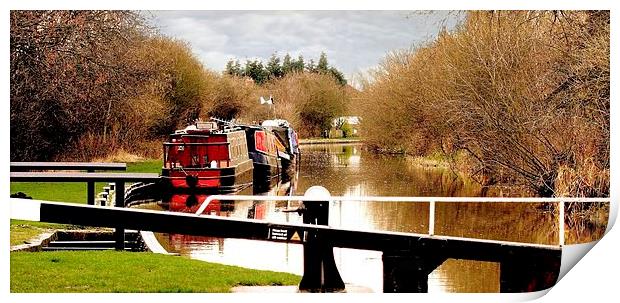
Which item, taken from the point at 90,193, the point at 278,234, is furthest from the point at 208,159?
the point at 278,234

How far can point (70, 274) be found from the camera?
760cm

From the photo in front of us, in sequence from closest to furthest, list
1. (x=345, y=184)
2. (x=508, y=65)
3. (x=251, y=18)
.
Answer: (x=251, y=18) → (x=345, y=184) → (x=508, y=65)

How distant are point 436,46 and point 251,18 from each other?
1.93m

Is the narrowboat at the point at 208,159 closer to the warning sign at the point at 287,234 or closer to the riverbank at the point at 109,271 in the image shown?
the riverbank at the point at 109,271

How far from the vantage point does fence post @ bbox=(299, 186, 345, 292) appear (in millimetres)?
7258

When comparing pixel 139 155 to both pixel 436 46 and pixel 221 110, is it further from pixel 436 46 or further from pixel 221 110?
pixel 436 46

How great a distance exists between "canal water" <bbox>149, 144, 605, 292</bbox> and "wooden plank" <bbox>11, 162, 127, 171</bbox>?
0.58 meters

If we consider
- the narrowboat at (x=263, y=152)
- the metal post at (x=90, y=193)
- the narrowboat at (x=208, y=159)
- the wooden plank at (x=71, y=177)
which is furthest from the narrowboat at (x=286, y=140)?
the metal post at (x=90, y=193)

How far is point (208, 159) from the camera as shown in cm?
862

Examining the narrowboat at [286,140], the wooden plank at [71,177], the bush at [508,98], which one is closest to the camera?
the wooden plank at [71,177]

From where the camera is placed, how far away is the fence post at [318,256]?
7.26 metres

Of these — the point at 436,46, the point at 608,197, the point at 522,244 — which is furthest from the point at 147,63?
the point at 608,197

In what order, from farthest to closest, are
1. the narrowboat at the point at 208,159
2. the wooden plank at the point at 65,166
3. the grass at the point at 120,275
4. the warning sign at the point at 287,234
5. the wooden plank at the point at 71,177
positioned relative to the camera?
the narrowboat at the point at 208,159 < the wooden plank at the point at 65,166 < the wooden plank at the point at 71,177 < the grass at the point at 120,275 < the warning sign at the point at 287,234

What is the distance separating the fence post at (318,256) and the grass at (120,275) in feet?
1.00
